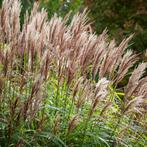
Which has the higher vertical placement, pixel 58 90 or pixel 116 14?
pixel 58 90

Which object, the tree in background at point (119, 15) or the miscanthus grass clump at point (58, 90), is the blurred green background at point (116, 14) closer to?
the tree in background at point (119, 15)

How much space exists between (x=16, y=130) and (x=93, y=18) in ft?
18.8

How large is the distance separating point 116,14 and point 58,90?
19.3 feet

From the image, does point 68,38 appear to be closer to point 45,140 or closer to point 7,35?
point 7,35

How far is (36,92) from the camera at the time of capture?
296 centimetres

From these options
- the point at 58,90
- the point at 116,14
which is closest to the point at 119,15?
the point at 116,14

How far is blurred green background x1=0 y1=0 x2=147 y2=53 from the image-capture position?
27.4 feet

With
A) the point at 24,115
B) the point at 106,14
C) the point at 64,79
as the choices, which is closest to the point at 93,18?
the point at 106,14

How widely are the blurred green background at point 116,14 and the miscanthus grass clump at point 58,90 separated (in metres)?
4.73

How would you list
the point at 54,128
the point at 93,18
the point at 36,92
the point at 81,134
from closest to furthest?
the point at 36,92 → the point at 54,128 → the point at 81,134 → the point at 93,18

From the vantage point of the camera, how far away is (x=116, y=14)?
919 cm

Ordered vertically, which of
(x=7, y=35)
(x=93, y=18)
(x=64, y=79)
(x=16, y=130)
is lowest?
(x=93, y=18)

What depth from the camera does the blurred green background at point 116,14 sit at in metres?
8.35

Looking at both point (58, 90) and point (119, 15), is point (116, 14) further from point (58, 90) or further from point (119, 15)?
point (58, 90)
